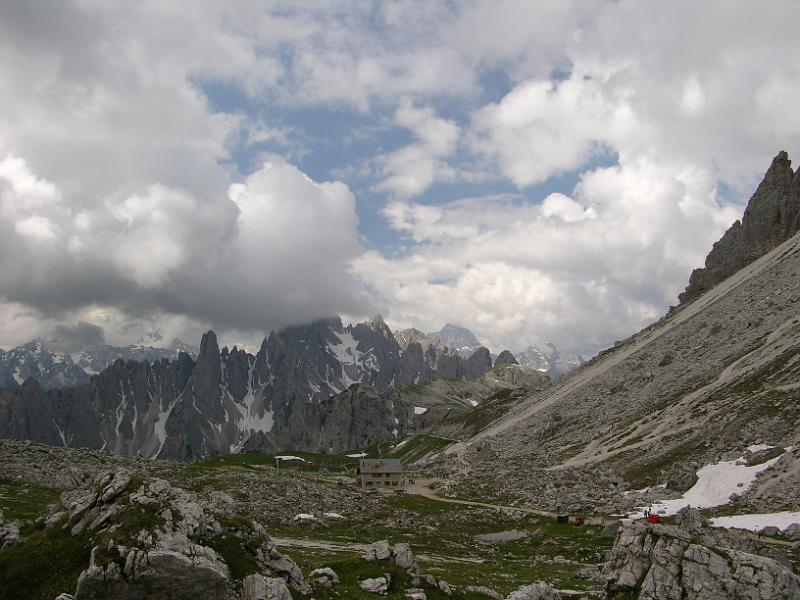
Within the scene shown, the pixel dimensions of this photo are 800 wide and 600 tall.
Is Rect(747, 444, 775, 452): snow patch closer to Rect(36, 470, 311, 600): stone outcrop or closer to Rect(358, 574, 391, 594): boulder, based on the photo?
Rect(358, 574, 391, 594): boulder

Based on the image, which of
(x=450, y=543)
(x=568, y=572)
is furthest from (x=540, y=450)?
(x=568, y=572)

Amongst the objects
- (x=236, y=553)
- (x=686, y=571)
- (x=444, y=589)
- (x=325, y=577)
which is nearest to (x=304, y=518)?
(x=325, y=577)

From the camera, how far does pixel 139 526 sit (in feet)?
71.2

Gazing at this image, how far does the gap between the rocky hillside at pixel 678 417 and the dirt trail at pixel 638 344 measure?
76 cm

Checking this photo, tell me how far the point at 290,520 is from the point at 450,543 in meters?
17.3

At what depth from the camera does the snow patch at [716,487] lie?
60.1m

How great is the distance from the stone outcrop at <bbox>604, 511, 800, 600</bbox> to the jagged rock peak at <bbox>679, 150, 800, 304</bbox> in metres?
168

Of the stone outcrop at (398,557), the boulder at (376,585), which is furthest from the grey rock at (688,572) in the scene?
the boulder at (376,585)

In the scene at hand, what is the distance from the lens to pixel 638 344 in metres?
161

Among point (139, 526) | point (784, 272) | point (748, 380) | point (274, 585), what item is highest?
point (784, 272)

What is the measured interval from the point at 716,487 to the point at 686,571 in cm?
4583

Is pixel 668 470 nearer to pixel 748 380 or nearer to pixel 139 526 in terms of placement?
pixel 748 380

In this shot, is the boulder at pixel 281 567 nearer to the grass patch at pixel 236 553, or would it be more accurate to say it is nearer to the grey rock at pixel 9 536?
the grass patch at pixel 236 553

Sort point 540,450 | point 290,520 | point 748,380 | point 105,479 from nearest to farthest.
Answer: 1. point 105,479
2. point 290,520
3. point 748,380
4. point 540,450
